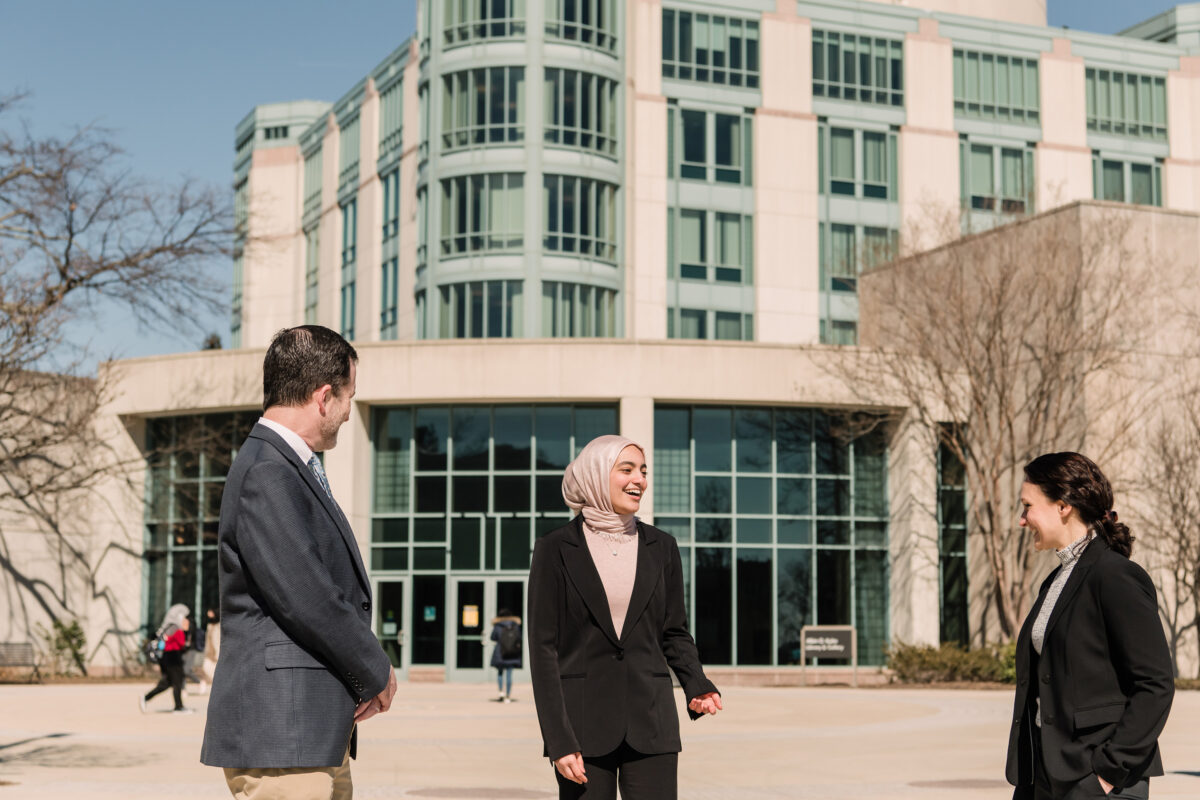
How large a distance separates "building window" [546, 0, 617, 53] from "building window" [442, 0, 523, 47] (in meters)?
0.95

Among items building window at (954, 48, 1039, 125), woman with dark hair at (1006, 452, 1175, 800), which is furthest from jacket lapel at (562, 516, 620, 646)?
building window at (954, 48, 1039, 125)

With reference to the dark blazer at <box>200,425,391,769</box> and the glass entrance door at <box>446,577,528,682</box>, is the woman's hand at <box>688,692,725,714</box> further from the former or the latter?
the glass entrance door at <box>446,577,528,682</box>

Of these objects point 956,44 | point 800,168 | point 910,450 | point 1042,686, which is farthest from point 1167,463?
point 1042,686

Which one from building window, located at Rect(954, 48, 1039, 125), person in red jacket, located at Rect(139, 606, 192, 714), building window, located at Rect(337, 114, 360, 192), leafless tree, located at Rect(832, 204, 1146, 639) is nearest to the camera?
person in red jacket, located at Rect(139, 606, 192, 714)

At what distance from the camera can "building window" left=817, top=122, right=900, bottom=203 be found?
49469 mm

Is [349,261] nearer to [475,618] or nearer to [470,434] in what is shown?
[470,434]

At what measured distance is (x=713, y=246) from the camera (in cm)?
4819

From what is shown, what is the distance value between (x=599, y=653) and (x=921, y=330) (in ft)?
98.8

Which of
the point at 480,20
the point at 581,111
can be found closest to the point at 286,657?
the point at 581,111

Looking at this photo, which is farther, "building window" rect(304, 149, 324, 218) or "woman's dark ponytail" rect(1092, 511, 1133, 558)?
"building window" rect(304, 149, 324, 218)

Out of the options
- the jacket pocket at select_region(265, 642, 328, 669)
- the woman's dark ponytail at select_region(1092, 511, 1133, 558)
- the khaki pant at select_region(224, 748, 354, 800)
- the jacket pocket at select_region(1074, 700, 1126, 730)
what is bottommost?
the khaki pant at select_region(224, 748, 354, 800)

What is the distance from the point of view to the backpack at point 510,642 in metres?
24.8

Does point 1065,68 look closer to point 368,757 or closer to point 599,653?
point 368,757

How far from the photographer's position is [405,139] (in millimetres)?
49219
